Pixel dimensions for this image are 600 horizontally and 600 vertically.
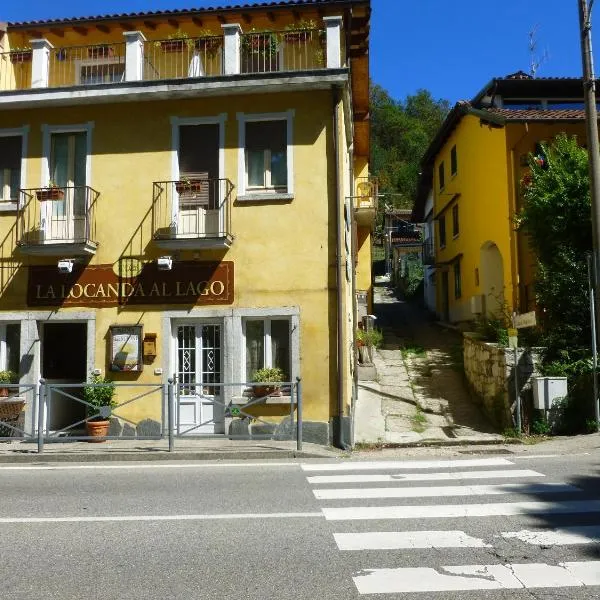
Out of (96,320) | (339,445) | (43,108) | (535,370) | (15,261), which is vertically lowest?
(339,445)

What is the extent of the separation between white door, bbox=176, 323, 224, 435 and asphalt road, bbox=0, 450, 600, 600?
355cm

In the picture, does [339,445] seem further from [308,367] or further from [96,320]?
[96,320]

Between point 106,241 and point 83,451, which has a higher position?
point 106,241

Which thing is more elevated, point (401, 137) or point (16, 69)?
point (401, 137)

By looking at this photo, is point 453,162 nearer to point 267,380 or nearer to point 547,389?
point 547,389

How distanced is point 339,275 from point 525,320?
3.62 meters

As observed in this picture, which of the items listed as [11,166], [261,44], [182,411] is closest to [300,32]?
[261,44]

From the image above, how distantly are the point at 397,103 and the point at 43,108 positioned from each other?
5954 centimetres

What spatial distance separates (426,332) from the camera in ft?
79.7

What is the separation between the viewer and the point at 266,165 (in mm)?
12906

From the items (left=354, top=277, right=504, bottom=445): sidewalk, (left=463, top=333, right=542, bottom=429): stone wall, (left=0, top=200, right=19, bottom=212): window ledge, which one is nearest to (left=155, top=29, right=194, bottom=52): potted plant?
(left=0, top=200, right=19, bottom=212): window ledge

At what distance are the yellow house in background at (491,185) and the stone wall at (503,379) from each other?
9.25 feet

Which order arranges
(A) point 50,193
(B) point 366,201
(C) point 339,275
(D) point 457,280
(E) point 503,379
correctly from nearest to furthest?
(C) point 339,275
(A) point 50,193
(E) point 503,379
(B) point 366,201
(D) point 457,280

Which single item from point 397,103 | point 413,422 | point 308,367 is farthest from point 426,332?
point 397,103
